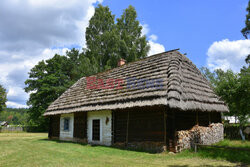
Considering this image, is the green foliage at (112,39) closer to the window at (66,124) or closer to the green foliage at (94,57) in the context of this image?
the green foliage at (94,57)

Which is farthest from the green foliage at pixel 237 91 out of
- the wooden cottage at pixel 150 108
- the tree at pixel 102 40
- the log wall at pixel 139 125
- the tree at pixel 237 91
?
the tree at pixel 102 40

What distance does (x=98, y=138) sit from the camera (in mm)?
13328

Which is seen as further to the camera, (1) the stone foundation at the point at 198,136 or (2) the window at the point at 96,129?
(2) the window at the point at 96,129

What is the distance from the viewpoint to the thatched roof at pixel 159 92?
972cm

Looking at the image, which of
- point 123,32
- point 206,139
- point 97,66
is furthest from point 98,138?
point 123,32

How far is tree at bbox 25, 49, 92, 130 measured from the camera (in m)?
34.6

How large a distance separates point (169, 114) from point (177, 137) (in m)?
1.19

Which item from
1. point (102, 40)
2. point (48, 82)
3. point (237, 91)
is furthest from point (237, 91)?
point (48, 82)

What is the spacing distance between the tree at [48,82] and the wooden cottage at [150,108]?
61.4 feet

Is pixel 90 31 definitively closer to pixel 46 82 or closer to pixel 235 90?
pixel 46 82

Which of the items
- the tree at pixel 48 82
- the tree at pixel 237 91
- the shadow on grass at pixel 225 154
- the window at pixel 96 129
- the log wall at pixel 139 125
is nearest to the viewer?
the shadow on grass at pixel 225 154

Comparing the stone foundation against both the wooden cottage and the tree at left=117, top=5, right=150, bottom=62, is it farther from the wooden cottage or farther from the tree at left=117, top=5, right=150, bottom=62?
the tree at left=117, top=5, right=150, bottom=62

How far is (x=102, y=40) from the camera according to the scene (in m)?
32.2

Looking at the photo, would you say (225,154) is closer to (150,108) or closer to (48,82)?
(150,108)
